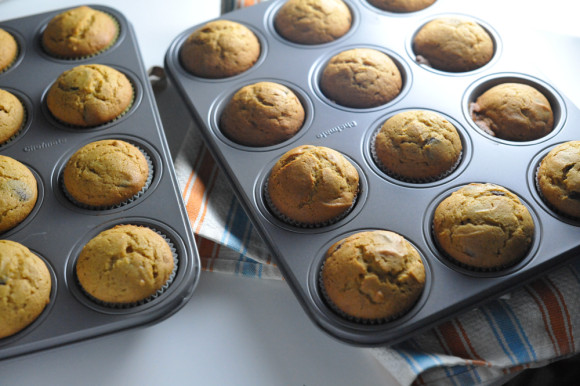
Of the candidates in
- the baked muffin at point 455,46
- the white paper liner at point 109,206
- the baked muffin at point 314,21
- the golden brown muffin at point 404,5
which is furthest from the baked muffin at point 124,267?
the golden brown muffin at point 404,5

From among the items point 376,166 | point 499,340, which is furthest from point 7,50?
point 499,340

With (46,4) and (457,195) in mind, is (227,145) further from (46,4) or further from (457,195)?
(46,4)

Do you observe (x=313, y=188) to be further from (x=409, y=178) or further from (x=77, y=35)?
(x=77, y=35)

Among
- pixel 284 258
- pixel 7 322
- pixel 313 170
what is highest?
pixel 313 170

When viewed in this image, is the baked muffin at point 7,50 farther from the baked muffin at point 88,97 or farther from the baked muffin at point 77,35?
the baked muffin at point 88,97

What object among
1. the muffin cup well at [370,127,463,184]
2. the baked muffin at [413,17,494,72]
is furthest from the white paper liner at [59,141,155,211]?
the baked muffin at [413,17,494,72]

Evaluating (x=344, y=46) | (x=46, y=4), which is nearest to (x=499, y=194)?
(x=344, y=46)
